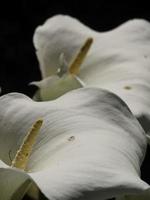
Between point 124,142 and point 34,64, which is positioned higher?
point 124,142

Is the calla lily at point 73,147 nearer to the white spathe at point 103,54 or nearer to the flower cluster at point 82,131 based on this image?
the flower cluster at point 82,131

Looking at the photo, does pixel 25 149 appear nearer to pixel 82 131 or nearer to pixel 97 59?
pixel 82 131

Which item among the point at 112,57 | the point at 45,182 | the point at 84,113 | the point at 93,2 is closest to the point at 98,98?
the point at 84,113

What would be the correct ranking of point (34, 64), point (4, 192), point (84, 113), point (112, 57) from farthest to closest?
1. point (34, 64)
2. point (112, 57)
3. point (84, 113)
4. point (4, 192)

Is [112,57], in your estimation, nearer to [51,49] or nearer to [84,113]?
[51,49]

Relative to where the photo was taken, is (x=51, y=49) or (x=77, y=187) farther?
(x=51, y=49)

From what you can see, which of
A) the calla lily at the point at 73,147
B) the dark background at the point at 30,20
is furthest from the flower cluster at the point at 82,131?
the dark background at the point at 30,20

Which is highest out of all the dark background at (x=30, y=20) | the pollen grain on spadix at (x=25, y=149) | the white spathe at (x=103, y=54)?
the pollen grain on spadix at (x=25, y=149)
